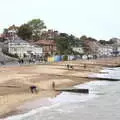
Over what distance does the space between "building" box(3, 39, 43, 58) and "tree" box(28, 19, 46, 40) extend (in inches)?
874

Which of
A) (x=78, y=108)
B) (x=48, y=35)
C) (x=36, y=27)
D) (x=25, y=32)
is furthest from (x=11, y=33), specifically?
(x=78, y=108)

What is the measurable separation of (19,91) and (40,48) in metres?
92.1

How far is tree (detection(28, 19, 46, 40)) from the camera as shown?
145 meters

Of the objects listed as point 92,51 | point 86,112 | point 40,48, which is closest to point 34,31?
point 40,48

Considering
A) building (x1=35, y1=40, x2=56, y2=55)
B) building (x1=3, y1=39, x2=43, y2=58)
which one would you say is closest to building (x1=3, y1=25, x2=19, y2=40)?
building (x1=3, y1=39, x2=43, y2=58)

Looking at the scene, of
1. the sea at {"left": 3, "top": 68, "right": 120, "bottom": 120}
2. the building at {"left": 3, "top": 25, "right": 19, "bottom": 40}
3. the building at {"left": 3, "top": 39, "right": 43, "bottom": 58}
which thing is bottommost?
the sea at {"left": 3, "top": 68, "right": 120, "bottom": 120}

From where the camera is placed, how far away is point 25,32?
13612 cm

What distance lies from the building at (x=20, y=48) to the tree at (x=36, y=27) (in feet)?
72.9

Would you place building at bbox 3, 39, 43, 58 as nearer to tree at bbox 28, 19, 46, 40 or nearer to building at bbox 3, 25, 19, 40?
building at bbox 3, 25, 19, 40

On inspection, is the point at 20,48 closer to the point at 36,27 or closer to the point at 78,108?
the point at 36,27

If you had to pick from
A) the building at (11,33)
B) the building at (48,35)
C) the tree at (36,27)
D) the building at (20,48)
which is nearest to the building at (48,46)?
the building at (20,48)

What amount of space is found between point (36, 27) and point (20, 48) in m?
32.7

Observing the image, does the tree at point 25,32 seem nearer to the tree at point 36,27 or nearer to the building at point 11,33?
the building at point 11,33

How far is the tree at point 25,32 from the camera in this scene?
134375 millimetres
